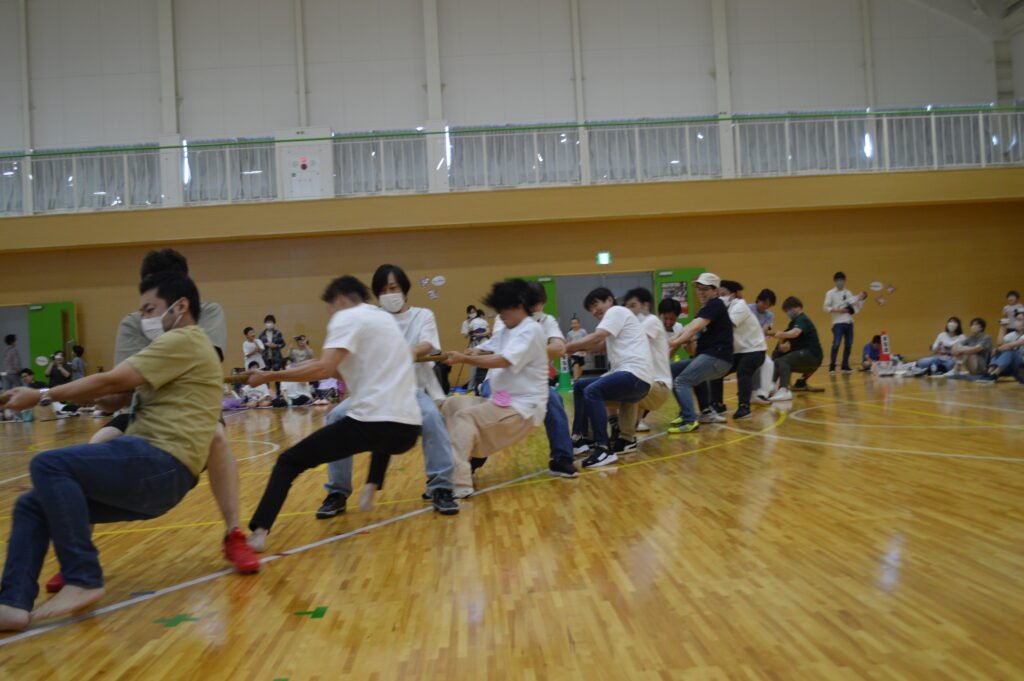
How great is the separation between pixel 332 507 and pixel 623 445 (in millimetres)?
2849

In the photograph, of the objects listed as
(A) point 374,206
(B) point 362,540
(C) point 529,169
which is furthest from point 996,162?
(B) point 362,540

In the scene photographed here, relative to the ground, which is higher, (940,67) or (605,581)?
(940,67)

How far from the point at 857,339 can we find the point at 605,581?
16054 millimetres

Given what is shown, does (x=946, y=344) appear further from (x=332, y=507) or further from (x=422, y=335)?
(x=332, y=507)

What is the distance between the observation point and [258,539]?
13.4 feet

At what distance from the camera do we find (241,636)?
293 cm

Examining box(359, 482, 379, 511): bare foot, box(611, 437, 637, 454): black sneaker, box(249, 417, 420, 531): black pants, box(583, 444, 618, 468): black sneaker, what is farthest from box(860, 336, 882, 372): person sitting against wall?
box(249, 417, 420, 531): black pants

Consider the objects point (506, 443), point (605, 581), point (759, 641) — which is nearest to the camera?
point (759, 641)

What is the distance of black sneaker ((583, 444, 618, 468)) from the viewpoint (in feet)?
20.7

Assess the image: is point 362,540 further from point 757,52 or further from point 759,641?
point 757,52

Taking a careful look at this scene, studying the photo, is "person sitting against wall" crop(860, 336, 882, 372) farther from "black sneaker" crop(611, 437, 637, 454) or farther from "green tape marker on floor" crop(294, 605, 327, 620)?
"green tape marker on floor" crop(294, 605, 327, 620)

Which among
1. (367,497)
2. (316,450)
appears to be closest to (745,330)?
(367,497)

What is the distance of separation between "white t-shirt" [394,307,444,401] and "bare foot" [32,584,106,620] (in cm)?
258

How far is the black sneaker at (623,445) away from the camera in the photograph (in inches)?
271
